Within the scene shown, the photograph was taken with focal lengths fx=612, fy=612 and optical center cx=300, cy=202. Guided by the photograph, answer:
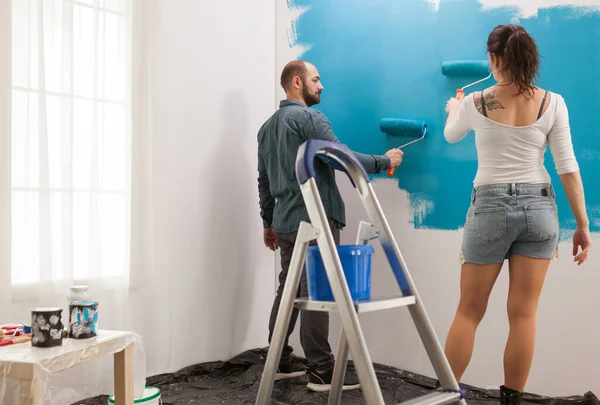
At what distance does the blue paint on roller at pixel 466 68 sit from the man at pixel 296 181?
16.5 inches

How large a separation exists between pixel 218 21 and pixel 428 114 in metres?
1.12

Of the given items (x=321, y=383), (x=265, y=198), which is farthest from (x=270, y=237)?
(x=321, y=383)

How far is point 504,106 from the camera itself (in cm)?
198

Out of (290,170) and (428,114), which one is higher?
(428,114)

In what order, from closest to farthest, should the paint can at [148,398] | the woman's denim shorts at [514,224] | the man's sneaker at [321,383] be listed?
the woman's denim shorts at [514,224] → the paint can at [148,398] → the man's sneaker at [321,383]

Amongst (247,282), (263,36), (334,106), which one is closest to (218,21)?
(263,36)

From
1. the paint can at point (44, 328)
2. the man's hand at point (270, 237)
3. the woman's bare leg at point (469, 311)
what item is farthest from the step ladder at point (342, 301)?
the man's hand at point (270, 237)

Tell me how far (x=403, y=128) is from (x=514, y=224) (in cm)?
96

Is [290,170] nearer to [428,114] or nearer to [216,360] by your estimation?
[428,114]

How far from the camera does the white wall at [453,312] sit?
7.95 feet

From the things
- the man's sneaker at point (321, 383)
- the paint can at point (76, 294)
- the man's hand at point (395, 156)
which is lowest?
the man's sneaker at point (321, 383)

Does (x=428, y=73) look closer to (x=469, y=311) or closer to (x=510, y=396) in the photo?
(x=469, y=311)

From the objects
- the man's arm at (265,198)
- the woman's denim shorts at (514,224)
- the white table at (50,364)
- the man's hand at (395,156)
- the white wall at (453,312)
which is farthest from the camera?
the man's arm at (265,198)

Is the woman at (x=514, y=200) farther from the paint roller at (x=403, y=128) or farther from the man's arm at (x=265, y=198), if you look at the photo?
the man's arm at (x=265, y=198)
